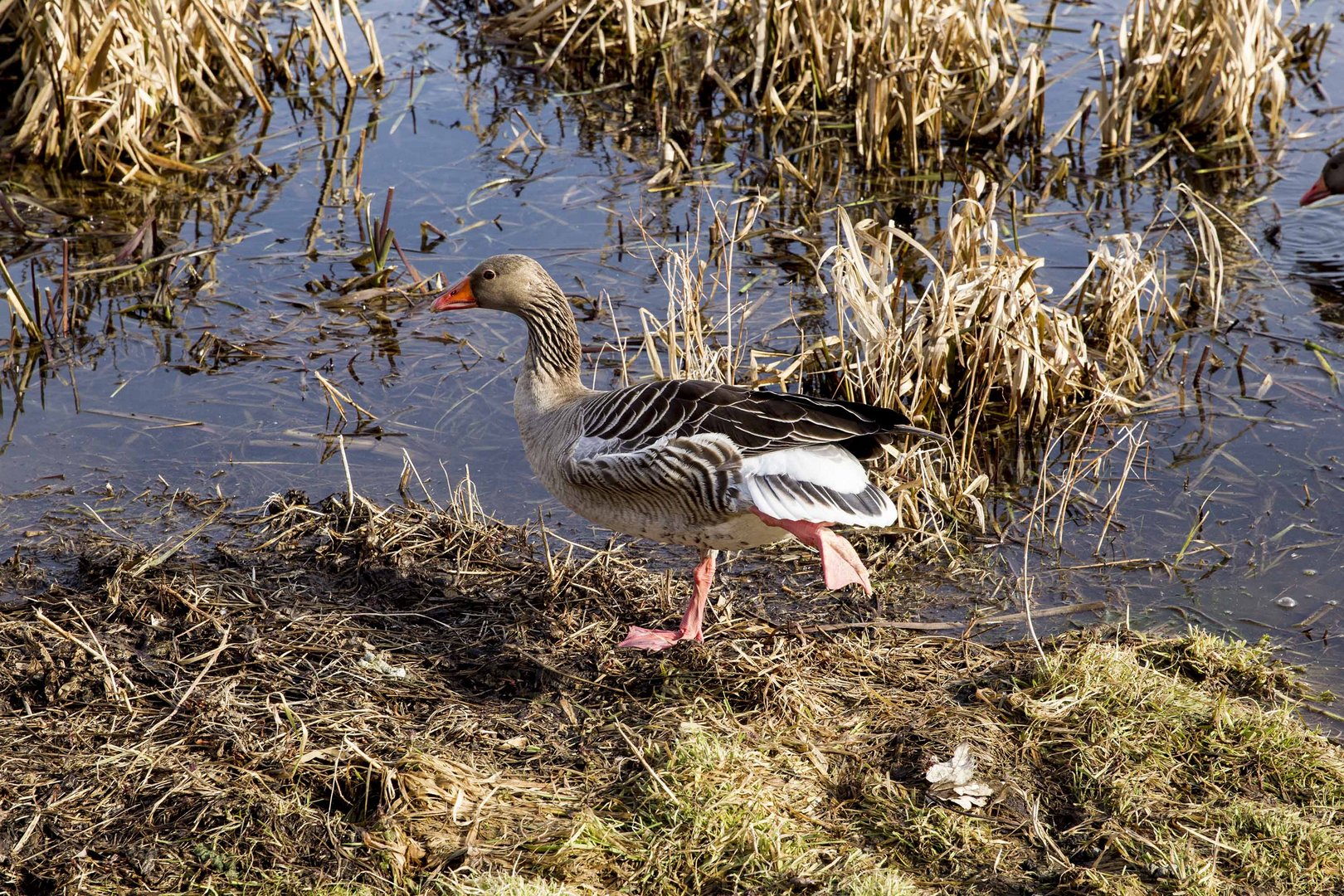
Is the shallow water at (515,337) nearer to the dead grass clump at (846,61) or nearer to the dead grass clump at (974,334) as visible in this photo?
the dead grass clump at (846,61)

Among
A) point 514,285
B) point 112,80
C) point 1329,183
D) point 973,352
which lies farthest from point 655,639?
point 1329,183

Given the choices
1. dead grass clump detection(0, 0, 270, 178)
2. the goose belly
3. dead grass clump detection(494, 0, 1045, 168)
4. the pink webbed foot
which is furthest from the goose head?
dead grass clump detection(0, 0, 270, 178)

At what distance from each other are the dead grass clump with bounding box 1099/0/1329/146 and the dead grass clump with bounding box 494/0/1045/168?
58 centimetres

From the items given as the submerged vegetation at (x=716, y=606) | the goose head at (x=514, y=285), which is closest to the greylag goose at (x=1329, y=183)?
the submerged vegetation at (x=716, y=606)

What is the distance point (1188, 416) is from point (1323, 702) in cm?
228

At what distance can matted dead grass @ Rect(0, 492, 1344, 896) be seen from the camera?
11.8ft

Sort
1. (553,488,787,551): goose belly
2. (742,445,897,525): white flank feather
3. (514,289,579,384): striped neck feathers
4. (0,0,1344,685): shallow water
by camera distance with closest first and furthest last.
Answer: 1. (742,445,897,525): white flank feather
2. (553,488,787,551): goose belly
3. (514,289,579,384): striped neck feathers
4. (0,0,1344,685): shallow water

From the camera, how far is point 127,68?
8.27 metres

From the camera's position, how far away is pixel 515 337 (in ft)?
24.1

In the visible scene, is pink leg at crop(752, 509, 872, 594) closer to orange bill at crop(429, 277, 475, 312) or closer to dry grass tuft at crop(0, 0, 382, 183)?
orange bill at crop(429, 277, 475, 312)

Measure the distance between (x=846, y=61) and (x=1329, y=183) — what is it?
3237mm

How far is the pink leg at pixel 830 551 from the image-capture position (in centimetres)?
435

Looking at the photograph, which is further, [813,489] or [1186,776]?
[813,489]

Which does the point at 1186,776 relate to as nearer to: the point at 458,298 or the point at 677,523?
the point at 677,523
